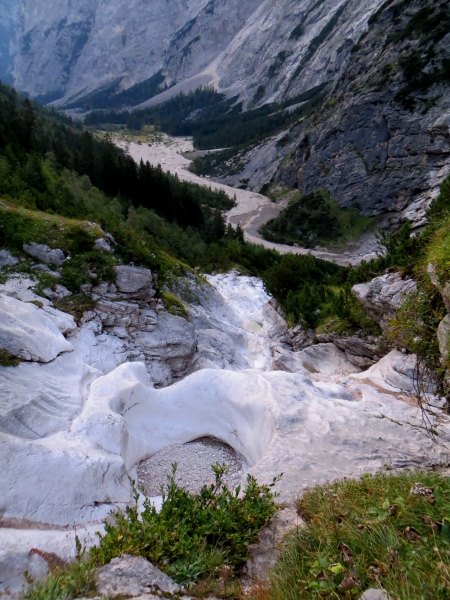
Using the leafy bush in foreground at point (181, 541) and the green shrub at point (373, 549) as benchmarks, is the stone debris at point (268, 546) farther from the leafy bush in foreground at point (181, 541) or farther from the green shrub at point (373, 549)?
the green shrub at point (373, 549)

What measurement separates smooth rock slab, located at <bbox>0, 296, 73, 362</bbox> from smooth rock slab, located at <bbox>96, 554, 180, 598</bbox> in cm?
550

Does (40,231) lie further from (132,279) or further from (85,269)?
(132,279)

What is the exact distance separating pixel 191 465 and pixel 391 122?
71033 mm

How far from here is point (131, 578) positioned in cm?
287

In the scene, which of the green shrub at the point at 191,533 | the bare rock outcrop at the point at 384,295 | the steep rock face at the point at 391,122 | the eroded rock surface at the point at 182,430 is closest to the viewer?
the green shrub at the point at 191,533

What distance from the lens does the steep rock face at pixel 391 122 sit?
56709 millimetres

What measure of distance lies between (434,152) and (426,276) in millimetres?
64439

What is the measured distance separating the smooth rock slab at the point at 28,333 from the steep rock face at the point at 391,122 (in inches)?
2132

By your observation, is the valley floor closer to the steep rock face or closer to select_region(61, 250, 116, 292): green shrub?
the steep rock face

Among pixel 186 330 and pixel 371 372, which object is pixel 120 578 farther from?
pixel 186 330

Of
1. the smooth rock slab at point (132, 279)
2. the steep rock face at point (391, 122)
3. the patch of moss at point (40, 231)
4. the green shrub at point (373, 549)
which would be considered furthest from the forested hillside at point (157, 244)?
the steep rock face at point (391, 122)

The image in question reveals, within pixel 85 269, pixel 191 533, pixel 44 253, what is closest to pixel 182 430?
pixel 191 533

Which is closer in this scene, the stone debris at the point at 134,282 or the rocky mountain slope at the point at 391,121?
the stone debris at the point at 134,282

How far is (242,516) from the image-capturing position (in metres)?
3.72
